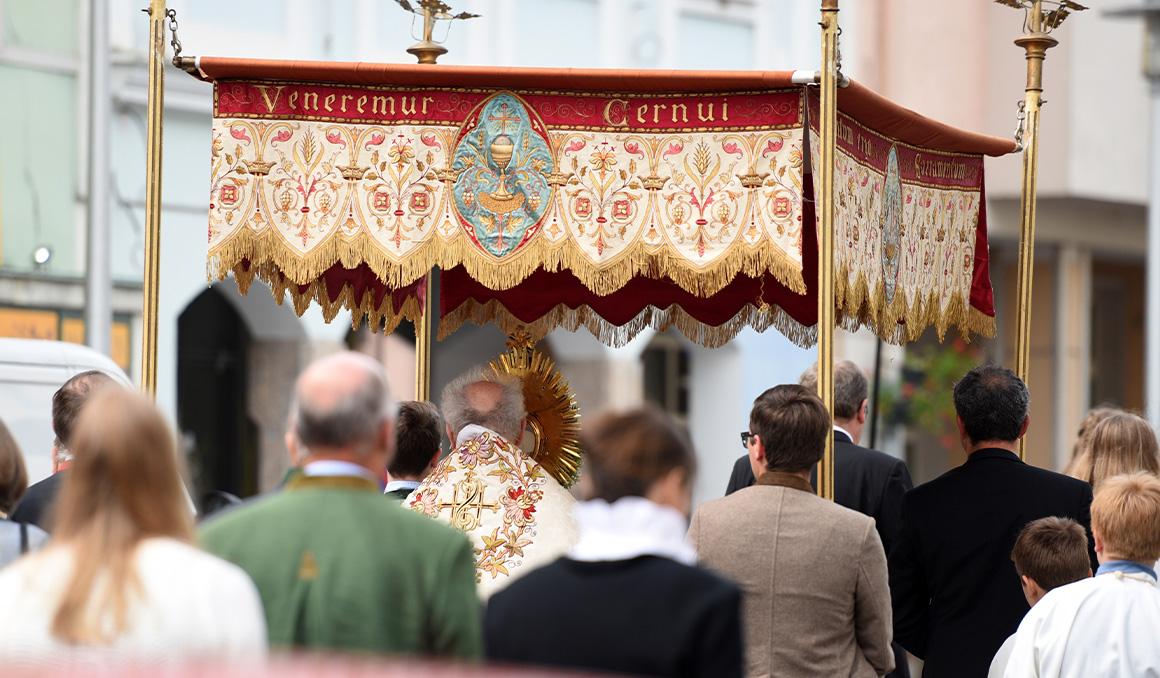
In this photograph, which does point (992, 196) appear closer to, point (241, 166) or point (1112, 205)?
point (1112, 205)

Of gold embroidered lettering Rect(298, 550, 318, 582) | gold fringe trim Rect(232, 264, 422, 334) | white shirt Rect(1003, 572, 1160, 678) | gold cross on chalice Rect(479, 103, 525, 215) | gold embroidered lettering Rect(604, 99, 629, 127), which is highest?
gold embroidered lettering Rect(604, 99, 629, 127)

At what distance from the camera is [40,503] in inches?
197

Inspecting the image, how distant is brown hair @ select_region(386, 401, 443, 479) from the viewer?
579cm

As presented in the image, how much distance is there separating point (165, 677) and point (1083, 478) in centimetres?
422

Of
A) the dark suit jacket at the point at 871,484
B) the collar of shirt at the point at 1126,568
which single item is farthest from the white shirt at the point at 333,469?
the dark suit jacket at the point at 871,484

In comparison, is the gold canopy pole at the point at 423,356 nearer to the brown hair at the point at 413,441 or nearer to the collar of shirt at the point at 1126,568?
the brown hair at the point at 413,441

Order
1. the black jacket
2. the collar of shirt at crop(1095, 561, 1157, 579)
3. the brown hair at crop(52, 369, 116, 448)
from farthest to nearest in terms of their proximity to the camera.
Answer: the brown hair at crop(52, 369, 116, 448) < the collar of shirt at crop(1095, 561, 1157, 579) < the black jacket

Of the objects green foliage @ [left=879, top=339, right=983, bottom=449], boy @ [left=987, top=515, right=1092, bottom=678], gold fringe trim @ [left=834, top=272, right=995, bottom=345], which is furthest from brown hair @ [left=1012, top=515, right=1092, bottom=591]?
green foliage @ [left=879, top=339, right=983, bottom=449]

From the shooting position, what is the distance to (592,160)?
5.56 metres

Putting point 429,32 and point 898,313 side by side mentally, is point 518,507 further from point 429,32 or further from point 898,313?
point 429,32

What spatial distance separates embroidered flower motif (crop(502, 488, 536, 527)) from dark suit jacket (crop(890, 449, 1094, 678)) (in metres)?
1.21

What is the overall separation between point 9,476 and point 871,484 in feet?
9.79

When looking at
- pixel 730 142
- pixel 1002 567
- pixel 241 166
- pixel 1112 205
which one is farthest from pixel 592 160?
pixel 1112 205

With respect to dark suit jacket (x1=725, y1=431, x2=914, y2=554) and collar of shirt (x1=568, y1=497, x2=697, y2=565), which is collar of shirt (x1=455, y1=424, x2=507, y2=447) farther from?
collar of shirt (x1=568, y1=497, x2=697, y2=565)
